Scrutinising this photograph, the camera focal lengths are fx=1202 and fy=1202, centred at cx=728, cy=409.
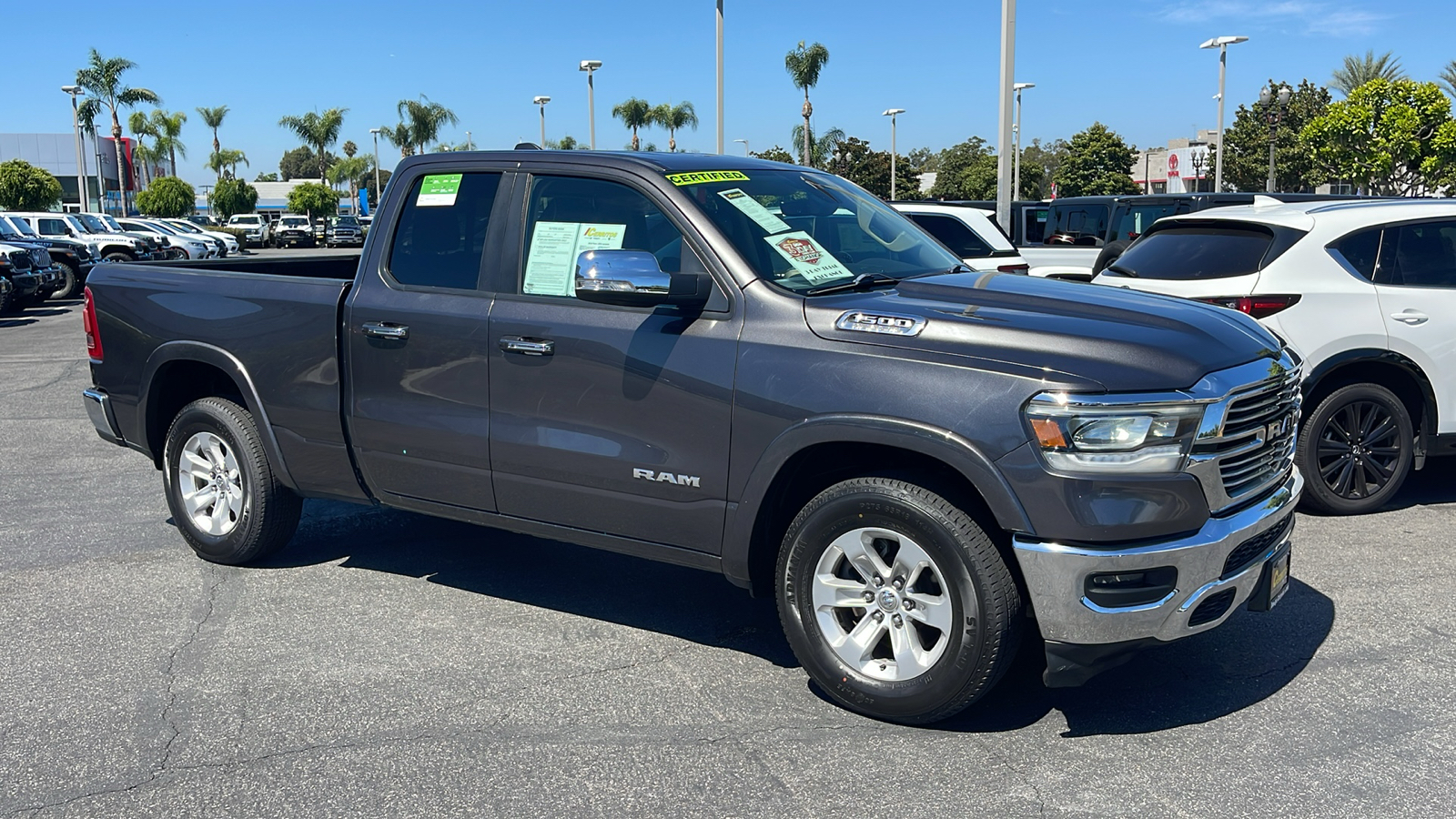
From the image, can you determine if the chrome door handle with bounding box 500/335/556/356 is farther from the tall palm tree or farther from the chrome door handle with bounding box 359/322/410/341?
the tall palm tree

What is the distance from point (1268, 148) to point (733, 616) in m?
55.2

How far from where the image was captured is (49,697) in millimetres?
4246

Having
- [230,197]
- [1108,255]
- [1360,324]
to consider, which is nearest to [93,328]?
[1360,324]

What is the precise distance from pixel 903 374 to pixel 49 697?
3191mm

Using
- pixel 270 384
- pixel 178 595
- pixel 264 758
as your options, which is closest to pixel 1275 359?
pixel 264 758

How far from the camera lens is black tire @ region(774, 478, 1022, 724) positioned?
370 centimetres

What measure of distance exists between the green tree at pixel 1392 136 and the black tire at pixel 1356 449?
→ 34.3 m

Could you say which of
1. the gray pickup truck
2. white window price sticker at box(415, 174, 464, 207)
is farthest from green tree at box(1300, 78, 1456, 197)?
white window price sticker at box(415, 174, 464, 207)

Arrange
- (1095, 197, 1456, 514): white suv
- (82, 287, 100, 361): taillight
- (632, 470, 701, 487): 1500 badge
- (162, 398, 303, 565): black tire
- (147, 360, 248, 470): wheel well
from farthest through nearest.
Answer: (1095, 197, 1456, 514): white suv < (82, 287, 100, 361): taillight < (147, 360, 248, 470): wheel well < (162, 398, 303, 565): black tire < (632, 470, 701, 487): 1500 badge

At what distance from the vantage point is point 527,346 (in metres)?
4.57

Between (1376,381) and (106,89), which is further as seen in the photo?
(106,89)

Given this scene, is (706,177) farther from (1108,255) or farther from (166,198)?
(166,198)

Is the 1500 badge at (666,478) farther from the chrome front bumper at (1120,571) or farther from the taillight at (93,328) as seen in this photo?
the taillight at (93,328)

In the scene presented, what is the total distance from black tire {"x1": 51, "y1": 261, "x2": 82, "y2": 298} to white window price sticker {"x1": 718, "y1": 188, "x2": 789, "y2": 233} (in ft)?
77.3
